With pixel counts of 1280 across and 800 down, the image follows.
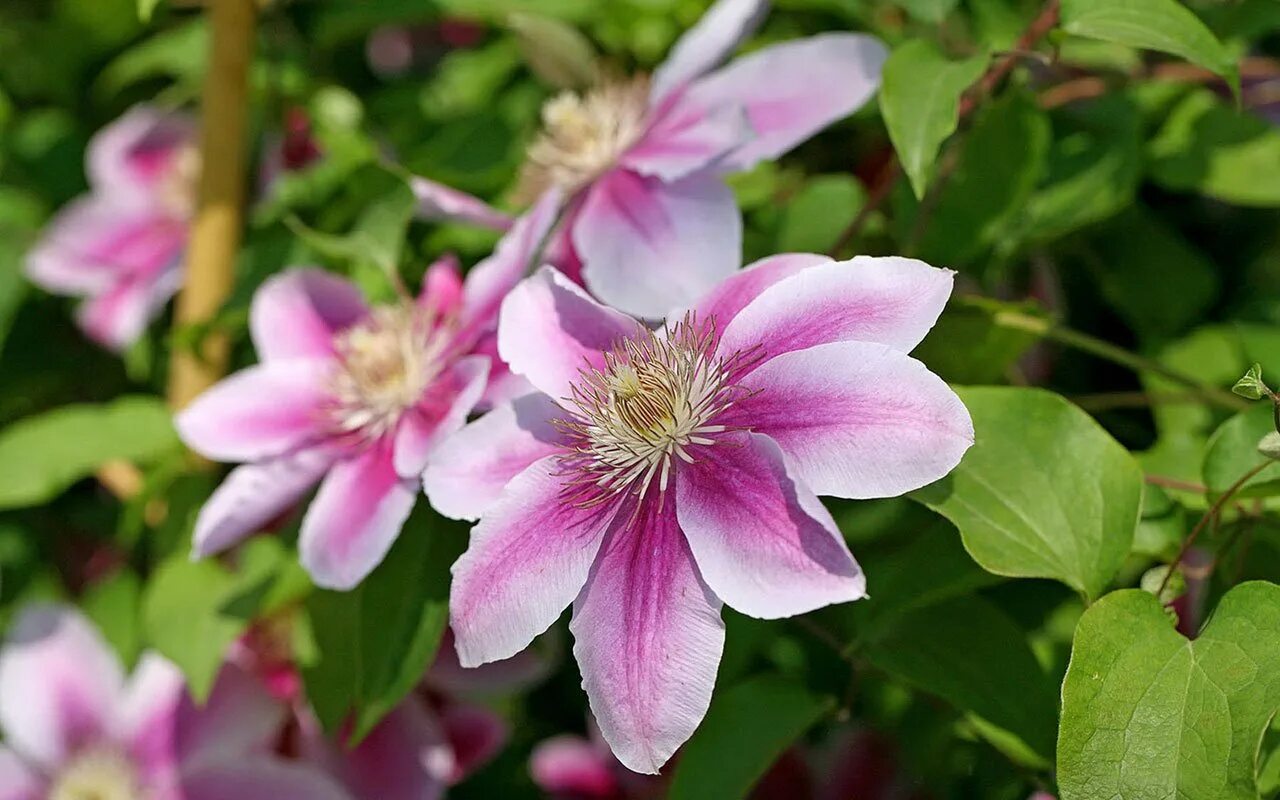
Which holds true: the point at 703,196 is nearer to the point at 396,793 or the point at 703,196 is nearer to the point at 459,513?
the point at 459,513

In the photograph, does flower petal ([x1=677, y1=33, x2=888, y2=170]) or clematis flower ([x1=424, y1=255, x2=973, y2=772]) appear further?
flower petal ([x1=677, y1=33, x2=888, y2=170])

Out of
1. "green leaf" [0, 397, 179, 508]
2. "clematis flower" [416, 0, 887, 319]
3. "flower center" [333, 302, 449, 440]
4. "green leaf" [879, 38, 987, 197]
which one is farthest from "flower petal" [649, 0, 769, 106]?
"green leaf" [0, 397, 179, 508]

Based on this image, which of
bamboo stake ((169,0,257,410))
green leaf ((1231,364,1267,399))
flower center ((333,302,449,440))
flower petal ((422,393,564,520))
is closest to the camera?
green leaf ((1231,364,1267,399))

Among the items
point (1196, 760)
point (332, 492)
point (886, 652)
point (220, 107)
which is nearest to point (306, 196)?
point (220, 107)

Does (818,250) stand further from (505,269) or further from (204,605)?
(204,605)

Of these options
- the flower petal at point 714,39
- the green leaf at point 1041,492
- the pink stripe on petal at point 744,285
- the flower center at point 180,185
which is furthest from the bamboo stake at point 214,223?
the green leaf at point 1041,492

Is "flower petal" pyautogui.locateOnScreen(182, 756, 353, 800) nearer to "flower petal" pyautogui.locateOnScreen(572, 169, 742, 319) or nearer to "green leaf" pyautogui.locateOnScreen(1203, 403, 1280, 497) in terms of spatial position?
"flower petal" pyautogui.locateOnScreen(572, 169, 742, 319)
